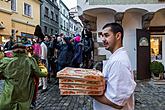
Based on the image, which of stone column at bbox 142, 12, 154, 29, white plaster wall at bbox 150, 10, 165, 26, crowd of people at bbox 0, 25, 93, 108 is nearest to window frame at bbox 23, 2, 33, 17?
crowd of people at bbox 0, 25, 93, 108

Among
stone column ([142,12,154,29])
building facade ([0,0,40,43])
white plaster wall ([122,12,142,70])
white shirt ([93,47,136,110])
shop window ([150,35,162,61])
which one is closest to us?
white shirt ([93,47,136,110])

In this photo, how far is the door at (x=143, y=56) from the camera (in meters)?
14.0

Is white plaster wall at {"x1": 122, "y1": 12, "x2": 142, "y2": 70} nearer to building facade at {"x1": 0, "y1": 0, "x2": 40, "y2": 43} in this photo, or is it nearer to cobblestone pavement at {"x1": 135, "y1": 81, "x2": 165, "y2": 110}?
cobblestone pavement at {"x1": 135, "y1": 81, "x2": 165, "y2": 110}

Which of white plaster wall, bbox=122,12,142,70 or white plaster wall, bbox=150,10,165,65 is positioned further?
white plaster wall, bbox=150,10,165,65

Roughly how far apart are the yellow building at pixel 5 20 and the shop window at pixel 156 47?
13735 millimetres

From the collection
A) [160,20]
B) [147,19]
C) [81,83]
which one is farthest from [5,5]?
[81,83]

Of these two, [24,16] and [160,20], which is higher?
[24,16]

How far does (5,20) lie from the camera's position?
26109 mm

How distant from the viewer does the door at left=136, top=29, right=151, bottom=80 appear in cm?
1404

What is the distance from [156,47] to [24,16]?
1961cm

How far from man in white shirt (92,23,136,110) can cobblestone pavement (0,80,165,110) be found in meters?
5.58

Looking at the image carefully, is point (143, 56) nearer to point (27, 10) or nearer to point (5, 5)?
point (5, 5)

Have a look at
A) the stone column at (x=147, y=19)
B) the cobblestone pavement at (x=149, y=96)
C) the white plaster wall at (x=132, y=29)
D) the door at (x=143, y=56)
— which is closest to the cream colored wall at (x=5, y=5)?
the white plaster wall at (x=132, y=29)

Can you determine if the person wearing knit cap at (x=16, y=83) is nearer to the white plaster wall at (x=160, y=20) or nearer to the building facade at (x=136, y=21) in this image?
the building facade at (x=136, y=21)
